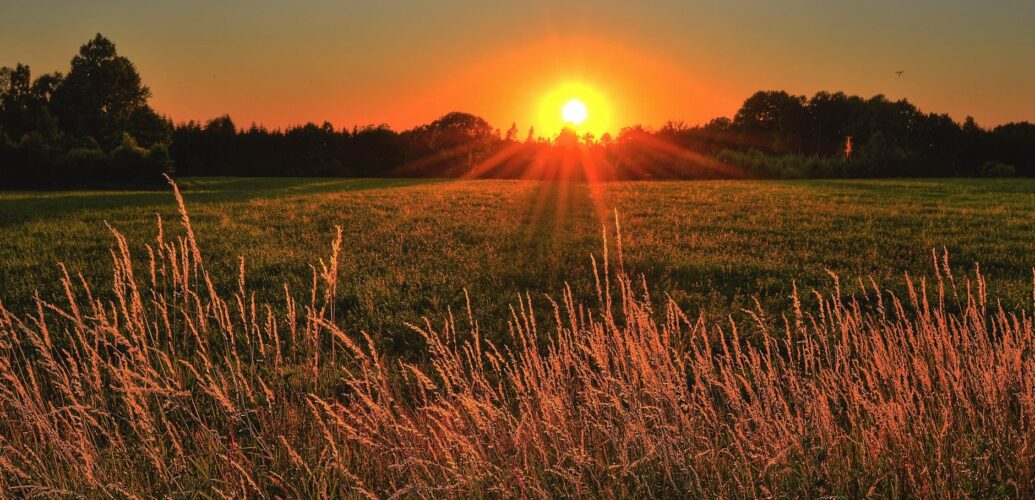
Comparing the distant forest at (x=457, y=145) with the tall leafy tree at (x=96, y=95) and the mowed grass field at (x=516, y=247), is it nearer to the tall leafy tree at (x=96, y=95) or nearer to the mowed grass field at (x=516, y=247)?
the tall leafy tree at (x=96, y=95)

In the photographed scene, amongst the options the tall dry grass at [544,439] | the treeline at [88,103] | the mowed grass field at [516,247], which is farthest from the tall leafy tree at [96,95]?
the tall dry grass at [544,439]

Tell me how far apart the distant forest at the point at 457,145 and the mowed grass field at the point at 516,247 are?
2825cm

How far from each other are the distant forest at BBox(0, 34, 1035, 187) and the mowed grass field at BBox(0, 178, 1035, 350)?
2825cm

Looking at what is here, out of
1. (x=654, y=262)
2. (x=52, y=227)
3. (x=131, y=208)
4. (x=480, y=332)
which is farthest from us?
(x=131, y=208)

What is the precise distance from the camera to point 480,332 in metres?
6.65

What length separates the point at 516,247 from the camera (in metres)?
11.7

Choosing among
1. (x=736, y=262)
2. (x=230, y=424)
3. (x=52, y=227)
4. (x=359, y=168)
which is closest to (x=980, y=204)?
(x=736, y=262)

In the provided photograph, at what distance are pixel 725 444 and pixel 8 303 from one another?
8152mm

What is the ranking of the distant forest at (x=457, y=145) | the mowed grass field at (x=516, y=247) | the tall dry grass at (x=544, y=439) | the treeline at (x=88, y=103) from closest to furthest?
the tall dry grass at (x=544, y=439), the mowed grass field at (x=516, y=247), the distant forest at (x=457, y=145), the treeline at (x=88, y=103)

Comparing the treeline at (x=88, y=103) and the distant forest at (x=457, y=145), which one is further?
the treeline at (x=88, y=103)

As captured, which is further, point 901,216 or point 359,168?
point 359,168

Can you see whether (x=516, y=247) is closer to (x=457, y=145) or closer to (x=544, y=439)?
(x=544, y=439)

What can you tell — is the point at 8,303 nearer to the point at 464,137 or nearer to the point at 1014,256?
the point at 1014,256

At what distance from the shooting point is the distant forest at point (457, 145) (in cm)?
5166
